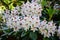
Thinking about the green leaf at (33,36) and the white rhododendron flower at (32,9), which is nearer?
the green leaf at (33,36)

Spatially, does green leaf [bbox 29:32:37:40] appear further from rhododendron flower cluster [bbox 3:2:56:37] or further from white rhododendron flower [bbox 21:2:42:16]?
white rhododendron flower [bbox 21:2:42:16]

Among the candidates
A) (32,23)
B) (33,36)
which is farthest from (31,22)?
(33,36)

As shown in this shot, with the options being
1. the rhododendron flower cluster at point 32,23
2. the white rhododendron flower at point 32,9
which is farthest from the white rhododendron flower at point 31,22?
the white rhododendron flower at point 32,9

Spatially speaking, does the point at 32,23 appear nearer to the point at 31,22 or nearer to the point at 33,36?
the point at 31,22

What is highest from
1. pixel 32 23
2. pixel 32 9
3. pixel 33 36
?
pixel 32 9

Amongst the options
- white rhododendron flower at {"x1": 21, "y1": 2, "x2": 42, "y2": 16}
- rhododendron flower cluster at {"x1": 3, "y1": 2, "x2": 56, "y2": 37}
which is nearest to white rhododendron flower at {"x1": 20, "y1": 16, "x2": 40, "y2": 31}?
rhododendron flower cluster at {"x1": 3, "y1": 2, "x2": 56, "y2": 37}

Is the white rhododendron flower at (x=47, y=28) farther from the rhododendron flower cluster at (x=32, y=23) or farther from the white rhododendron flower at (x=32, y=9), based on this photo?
the white rhododendron flower at (x=32, y=9)
